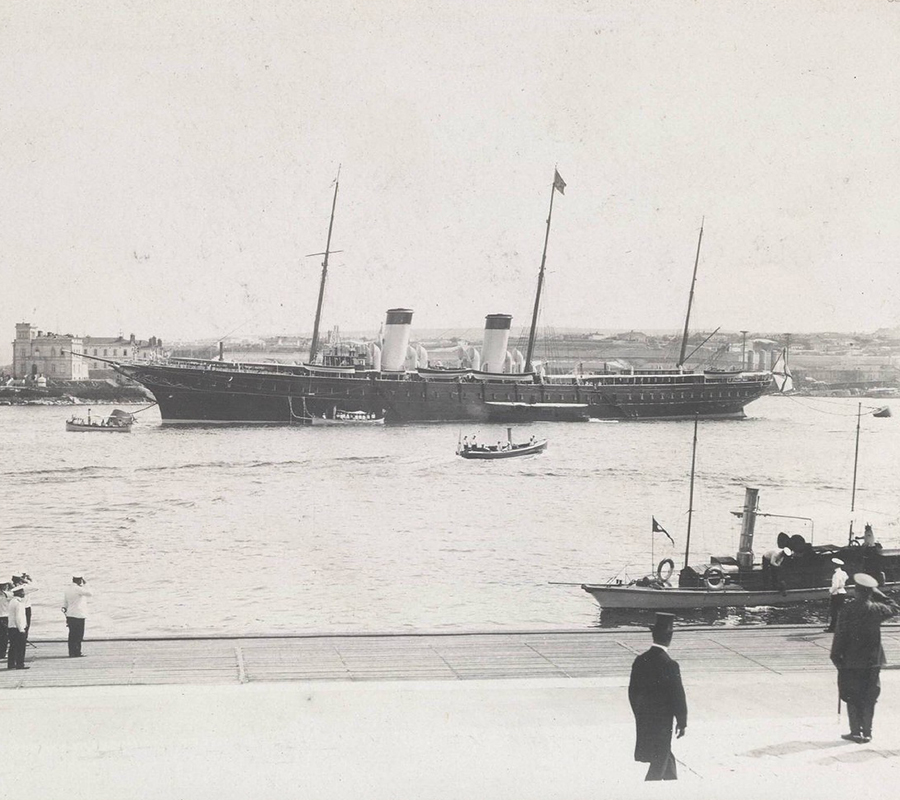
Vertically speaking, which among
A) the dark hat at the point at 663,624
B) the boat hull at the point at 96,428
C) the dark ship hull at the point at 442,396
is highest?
the dark ship hull at the point at 442,396

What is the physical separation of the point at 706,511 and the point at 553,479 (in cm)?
113

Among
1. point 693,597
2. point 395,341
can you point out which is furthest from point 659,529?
point 395,341

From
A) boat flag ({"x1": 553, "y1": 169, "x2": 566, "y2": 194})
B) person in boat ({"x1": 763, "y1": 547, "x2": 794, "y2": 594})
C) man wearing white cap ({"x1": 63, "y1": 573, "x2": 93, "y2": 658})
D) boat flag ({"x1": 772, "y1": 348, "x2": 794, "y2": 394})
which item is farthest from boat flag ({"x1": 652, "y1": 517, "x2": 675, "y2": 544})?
man wearing white cap ({"x1": 63, "y1": 573, "x2": 93, "y2": 658})

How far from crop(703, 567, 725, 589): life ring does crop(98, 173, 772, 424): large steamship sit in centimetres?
116

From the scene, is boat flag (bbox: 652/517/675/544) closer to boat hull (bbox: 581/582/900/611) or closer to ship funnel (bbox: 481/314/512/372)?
boat hull (bbox: 581/582/900/611)

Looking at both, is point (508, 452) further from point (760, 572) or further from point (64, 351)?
point (64, 351)

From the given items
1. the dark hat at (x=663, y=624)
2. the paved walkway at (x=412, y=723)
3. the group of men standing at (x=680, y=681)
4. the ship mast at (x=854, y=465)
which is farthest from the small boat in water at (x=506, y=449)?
the dark hat at (x=663, y=624)

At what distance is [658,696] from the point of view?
341 cm

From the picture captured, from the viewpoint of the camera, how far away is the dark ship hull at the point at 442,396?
6820 mm

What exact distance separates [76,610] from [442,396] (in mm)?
3106

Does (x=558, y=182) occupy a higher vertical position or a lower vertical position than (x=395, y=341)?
higher

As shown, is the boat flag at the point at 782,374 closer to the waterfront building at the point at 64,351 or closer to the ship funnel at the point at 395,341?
the ship funnel at the point at 395,341

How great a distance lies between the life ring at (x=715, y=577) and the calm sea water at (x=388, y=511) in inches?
7.9

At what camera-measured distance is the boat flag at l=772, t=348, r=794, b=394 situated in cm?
684
